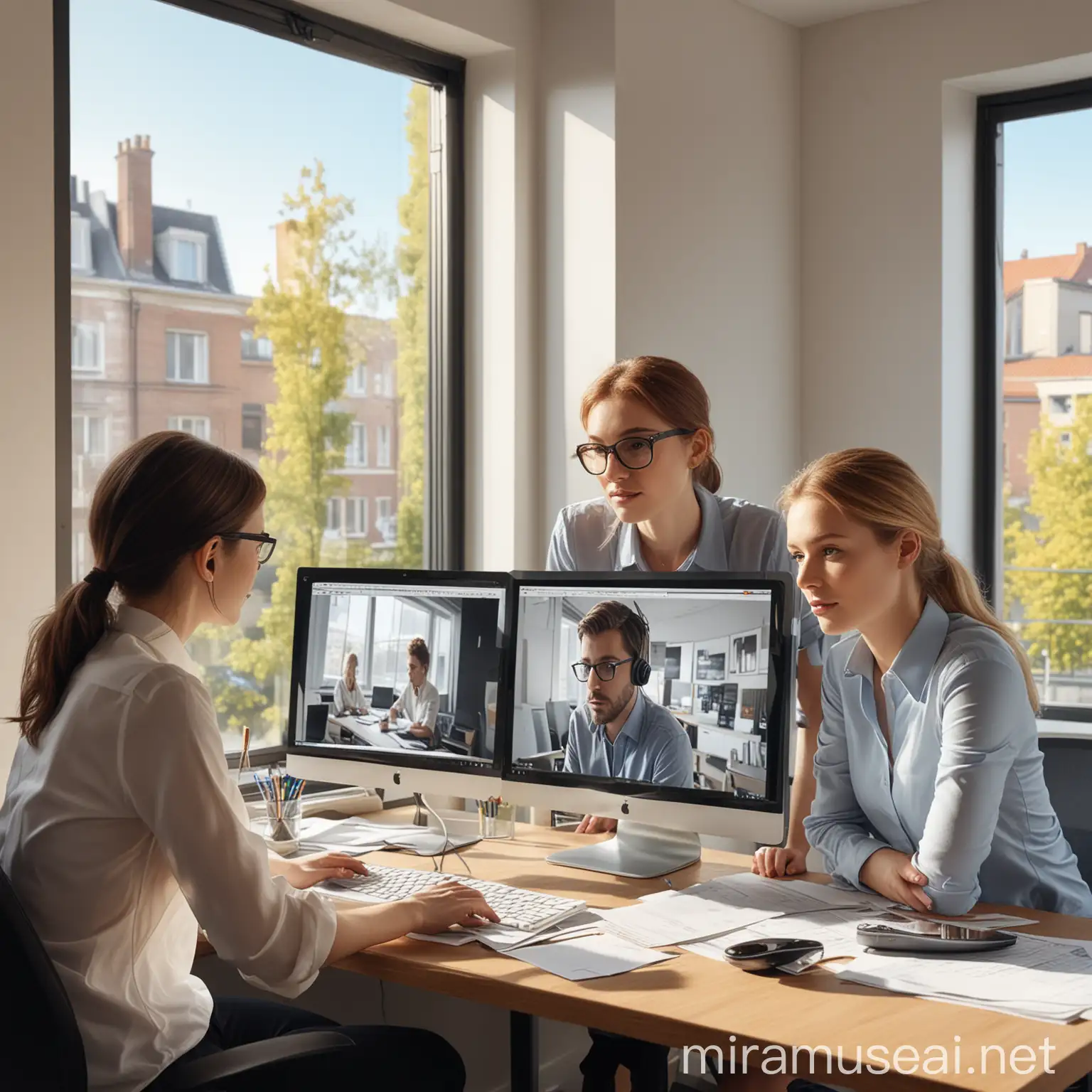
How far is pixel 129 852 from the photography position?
58.3 inches

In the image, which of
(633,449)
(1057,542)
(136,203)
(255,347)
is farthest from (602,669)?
(1057,542)

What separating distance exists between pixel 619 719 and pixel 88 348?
1.26 metres

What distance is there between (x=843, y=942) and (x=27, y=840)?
1.01 metres

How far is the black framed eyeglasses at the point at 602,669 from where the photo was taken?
6.72ft

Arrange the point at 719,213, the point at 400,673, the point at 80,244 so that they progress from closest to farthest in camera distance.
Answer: the point at 400,673, the point at 80,244, the point at 719,213

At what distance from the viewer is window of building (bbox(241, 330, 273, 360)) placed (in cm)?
281

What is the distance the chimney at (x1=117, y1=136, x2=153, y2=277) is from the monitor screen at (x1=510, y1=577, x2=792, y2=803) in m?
1.08

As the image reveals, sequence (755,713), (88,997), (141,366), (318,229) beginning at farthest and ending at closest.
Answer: (318,229) → (141,366) → (755,713) → (88,997)

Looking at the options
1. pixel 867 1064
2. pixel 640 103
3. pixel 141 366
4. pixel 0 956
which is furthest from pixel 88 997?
pixel 640 103

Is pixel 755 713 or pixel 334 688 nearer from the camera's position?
pixel 755 713

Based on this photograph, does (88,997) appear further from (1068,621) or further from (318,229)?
(1068,621)

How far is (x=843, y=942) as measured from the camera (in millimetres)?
1669

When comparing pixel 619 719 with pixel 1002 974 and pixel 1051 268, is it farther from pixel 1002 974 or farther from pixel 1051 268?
pixel 1051 268

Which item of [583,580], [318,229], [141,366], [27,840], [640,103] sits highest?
[640,103]
